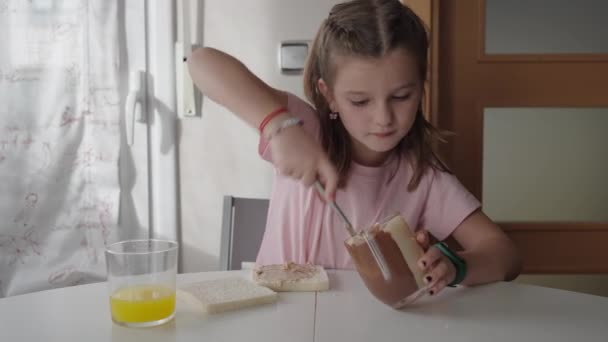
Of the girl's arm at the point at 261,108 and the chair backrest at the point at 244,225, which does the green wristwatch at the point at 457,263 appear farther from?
the chair backrest at the point at 244,225

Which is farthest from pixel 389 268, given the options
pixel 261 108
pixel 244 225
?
pixel 244 225

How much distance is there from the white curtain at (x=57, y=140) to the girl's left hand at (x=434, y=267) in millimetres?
1328

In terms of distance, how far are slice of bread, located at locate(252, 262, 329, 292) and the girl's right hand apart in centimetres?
14

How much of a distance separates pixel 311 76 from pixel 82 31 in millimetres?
916

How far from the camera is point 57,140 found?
1821 mm

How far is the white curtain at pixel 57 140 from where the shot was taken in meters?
1.76

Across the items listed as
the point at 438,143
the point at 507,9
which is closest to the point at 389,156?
the point at 438,143

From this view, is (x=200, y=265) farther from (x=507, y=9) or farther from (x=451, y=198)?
(x=507, y=9)

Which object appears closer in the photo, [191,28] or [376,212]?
[376,212]

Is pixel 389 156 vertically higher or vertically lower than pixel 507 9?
lower

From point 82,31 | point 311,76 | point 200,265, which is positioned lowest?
point 200,265

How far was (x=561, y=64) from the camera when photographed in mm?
1659

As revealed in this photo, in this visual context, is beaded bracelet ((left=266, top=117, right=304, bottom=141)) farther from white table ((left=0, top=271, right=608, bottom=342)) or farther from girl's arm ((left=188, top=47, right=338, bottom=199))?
white table ((left=0, top=271, right=608, bottom=342))

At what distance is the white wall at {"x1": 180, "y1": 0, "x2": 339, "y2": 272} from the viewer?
1.84 m
